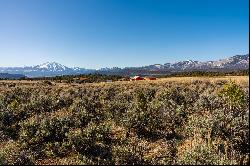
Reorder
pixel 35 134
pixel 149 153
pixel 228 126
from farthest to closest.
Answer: pixel 35 134 < pixel 228 126 < pixel 149 153

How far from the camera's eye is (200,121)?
24672mm

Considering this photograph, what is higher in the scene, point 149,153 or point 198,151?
point 198,151

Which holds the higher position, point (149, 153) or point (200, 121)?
point (200, 121)

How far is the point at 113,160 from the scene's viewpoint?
19922 millimetres

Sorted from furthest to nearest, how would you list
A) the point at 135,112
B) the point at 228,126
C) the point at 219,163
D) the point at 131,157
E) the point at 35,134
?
the point at 135,112 < the point at 35,134 < the point at 228,126 < the point at 131,157 < the point at 219,163

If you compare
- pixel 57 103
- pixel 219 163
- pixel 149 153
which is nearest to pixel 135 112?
pixel 149 153

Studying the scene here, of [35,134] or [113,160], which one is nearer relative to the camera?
[113,160]

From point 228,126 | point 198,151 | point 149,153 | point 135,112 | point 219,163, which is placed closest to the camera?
point 219,163

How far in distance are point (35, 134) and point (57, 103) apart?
20.5 m

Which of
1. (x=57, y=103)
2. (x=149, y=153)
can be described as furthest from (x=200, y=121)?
(x=57, y=103)

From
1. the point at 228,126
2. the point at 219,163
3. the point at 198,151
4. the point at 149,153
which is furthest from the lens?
the point at 228,126

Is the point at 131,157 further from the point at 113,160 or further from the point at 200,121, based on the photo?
the point at 200,121

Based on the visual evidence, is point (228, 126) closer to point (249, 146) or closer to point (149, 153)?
point (249, 146)

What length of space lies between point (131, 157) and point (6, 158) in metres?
7.03
